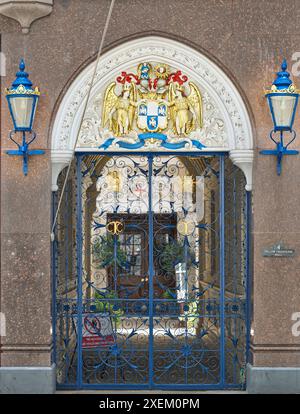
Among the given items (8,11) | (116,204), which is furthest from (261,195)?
(8,11)

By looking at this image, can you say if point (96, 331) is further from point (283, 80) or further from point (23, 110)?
point (283, 80)

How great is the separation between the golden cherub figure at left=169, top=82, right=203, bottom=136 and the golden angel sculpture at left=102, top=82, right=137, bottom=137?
43 centimetres

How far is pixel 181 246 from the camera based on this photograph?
867 centimetres

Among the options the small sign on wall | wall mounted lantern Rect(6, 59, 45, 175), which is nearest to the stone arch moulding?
wall mounted lantern Rect(6, 59, 45, 175)

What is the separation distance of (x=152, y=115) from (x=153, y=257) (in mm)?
1540

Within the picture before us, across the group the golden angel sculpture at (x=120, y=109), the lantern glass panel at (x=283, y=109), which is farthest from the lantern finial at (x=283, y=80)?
the golden angel sculpture at (x=120, y=109)

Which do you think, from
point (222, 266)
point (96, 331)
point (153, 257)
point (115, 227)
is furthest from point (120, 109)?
point (96, 331)

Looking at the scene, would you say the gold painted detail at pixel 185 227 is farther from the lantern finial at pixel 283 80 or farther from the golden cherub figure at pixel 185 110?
the lantern finial at pixel 283 80

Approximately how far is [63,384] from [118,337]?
77 cm

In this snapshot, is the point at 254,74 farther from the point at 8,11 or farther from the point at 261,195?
the point at 8,11

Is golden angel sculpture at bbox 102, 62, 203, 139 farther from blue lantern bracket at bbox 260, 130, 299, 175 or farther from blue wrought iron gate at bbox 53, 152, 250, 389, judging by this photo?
blue lantern bracket at bbox 260, 130, 299, 175

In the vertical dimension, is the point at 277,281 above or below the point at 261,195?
below

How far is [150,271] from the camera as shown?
28.2ft

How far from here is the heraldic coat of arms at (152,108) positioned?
27.6 feet
